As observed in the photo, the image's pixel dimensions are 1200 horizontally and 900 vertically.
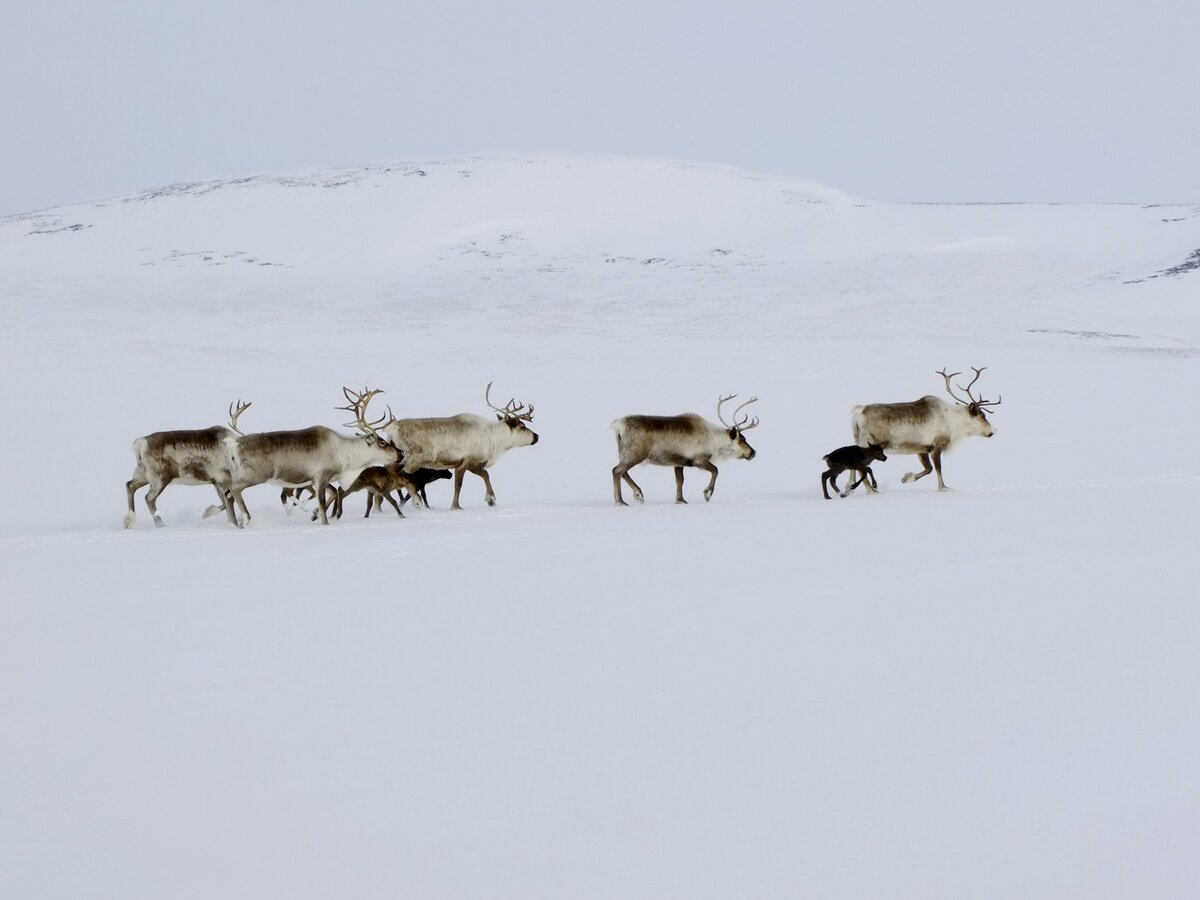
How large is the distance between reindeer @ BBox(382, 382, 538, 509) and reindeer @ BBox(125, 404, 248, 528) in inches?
70.4

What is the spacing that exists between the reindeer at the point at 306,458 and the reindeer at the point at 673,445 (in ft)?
7.92

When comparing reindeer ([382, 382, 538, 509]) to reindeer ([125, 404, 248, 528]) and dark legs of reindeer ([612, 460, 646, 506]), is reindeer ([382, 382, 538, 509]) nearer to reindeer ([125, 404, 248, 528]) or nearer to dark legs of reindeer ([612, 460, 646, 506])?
dark legs of reindeer ([612, 460, 646, 506])

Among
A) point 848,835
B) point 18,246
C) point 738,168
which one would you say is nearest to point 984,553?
point 848,835

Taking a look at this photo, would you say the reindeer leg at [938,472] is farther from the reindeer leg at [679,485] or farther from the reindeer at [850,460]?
the reindeer leg at [679,485]

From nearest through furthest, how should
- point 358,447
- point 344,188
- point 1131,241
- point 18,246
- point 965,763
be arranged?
1. point 965,763
2. point 358,447
3. point 1131,241
4. point 18,246
5. point 344,188

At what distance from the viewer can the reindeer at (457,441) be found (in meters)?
12.2

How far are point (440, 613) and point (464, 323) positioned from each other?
23201mm

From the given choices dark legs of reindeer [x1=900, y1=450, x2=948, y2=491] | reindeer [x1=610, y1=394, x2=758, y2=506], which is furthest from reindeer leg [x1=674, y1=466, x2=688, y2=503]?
dark legs of reindeer [x1=900, y1=450, x2=948, y2=491]

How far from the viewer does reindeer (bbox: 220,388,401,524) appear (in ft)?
35.9

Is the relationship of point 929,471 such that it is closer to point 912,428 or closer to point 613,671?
point 912,428

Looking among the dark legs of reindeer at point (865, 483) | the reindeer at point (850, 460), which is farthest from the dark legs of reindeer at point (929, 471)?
the reindeer at point (850, 460)

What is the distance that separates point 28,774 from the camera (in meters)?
4.10

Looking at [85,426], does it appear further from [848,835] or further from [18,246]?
[18,246]

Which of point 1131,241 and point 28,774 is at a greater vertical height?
point 1131,241
